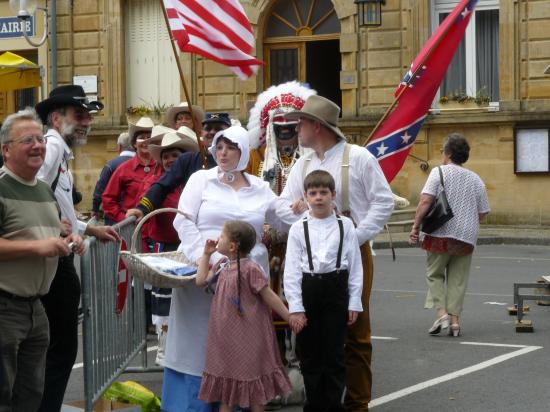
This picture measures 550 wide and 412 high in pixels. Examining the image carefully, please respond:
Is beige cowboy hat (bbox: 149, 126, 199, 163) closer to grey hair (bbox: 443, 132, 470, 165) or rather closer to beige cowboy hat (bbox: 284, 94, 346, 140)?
beige cowboy hat (bbox: 284, 94, 346, 140)

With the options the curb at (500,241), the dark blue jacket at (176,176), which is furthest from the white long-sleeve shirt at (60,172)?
the curb at (500,241)

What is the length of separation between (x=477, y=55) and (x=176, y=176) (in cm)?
1686

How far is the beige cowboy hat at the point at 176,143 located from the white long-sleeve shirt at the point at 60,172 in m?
2.86

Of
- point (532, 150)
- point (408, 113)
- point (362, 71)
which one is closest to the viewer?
point (408, 113)

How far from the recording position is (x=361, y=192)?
303 inches

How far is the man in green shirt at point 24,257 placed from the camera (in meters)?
5.81

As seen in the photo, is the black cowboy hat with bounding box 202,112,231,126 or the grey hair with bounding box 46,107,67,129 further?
the black cowboy hat with bounding box 202,112,231,126

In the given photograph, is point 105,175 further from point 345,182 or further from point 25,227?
point 25,227

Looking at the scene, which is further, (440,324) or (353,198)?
(440,324)

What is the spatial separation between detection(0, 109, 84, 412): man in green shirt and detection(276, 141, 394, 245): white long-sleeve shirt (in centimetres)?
194

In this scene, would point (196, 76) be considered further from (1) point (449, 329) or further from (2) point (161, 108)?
(1) point (449, 329)

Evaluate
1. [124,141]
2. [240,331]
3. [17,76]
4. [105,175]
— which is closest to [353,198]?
[240,331]

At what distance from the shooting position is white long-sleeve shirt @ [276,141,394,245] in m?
7.56

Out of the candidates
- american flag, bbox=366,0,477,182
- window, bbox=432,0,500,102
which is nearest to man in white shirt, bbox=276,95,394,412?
american flag, bbox=366,0,477,182
